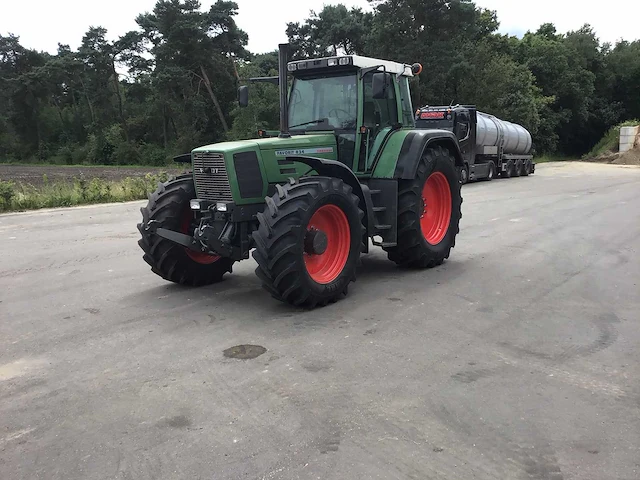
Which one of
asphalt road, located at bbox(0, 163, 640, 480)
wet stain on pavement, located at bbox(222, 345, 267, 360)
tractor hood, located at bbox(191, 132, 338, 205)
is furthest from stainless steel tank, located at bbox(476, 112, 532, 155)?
wet stain on pavement, located at bbox(222, 345, 267, 360)

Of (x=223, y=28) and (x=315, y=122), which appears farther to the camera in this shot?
(x=223, y=28)

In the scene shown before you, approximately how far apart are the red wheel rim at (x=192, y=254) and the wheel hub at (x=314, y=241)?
1506 millimetres

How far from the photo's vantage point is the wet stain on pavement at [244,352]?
450 centimetres

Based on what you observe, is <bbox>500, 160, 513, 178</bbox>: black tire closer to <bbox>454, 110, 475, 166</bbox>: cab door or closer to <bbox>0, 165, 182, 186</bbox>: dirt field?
<bbox>454, 110, 475, 166</bbox>: cab door

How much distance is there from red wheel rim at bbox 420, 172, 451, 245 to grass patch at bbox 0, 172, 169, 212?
37.7 ft

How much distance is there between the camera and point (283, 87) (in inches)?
239

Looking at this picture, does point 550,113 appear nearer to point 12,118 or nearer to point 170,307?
point 170,307

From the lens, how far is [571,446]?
3.20 meters

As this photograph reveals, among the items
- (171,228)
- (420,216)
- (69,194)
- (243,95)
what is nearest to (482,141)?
(69,194)

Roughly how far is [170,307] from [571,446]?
4.05m

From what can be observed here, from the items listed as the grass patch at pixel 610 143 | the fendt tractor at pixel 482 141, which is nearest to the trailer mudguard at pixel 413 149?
the fendt tractor at pixel 482 141

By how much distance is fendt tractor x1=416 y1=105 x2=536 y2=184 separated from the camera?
2059cm

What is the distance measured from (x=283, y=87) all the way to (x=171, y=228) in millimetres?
2001

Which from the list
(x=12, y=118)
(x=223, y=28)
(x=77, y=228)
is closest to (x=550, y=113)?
(x=223, y=28)
